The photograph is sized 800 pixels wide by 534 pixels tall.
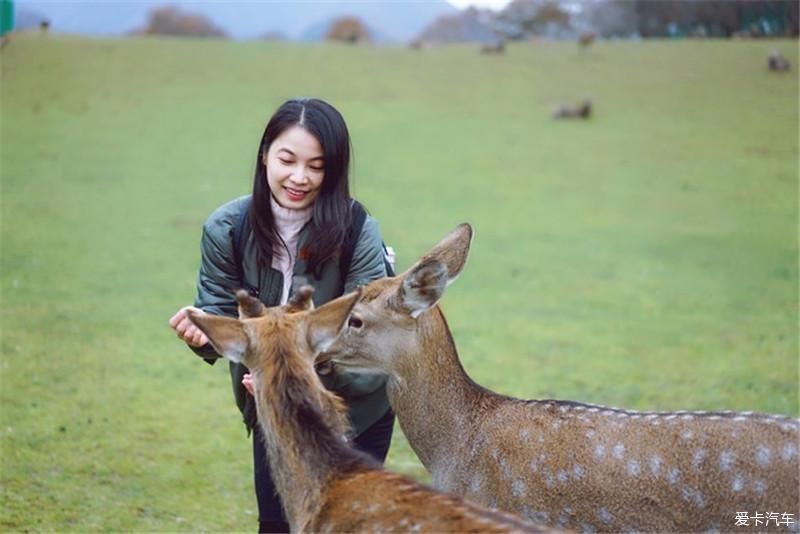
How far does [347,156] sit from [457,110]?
1804 cm

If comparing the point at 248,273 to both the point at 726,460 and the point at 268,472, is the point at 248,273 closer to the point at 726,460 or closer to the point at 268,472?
the point at 268,472

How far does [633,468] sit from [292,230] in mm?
1414

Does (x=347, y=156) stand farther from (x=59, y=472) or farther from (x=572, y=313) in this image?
(x=572, y=313)

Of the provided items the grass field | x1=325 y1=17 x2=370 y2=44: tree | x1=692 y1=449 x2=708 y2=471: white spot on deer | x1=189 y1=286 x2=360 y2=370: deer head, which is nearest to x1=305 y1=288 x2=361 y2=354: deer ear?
x1=189 y1=286 x2=360 y2=370: deer head

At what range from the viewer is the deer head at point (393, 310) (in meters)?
3.92

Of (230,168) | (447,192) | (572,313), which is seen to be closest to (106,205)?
(230,168)

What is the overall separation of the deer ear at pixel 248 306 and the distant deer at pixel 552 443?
66 centimetres

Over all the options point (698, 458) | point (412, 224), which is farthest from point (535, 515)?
point (412, 224)

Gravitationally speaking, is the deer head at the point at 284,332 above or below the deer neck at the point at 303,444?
above

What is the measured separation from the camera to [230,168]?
16.9m

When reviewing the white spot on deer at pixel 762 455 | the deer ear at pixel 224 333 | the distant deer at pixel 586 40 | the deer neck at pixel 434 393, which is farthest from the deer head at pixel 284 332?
the distant deer at pixel 586 40

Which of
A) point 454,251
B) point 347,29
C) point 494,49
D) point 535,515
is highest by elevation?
point 347,29

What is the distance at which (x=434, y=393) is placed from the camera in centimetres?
425

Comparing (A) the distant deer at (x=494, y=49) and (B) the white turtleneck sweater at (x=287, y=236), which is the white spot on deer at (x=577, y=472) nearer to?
(B) the white turtleneck sweater at (x=287, y=236)
